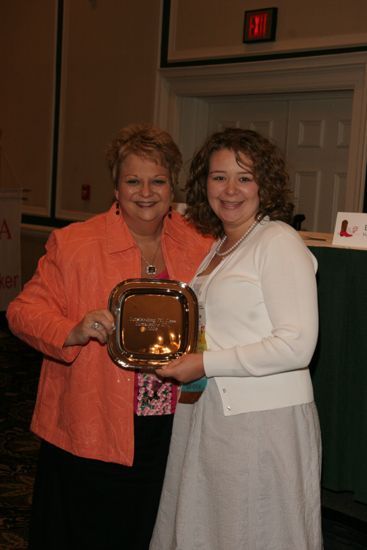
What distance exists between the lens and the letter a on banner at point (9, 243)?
20.0ft

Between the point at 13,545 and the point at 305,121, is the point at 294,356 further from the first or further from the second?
the point at 305,121

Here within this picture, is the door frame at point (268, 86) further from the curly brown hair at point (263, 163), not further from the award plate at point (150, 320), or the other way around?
the award plate at point (150, 320)

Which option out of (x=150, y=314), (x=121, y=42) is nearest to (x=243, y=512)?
(x=150, y=314)

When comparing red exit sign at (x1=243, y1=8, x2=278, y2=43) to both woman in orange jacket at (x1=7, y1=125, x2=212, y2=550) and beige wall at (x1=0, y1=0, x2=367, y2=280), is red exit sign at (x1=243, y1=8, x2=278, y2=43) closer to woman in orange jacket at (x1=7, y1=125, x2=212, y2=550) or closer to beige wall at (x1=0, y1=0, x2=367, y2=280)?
beige wall at (x1=0, y1=0, x2=367, y2=280)

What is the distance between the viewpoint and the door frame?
4.56m

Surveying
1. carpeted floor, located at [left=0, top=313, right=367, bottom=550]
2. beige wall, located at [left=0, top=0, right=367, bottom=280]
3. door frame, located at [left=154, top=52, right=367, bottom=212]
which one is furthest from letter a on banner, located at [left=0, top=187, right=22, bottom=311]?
door frame, located at [left=154, top=52, right=367, bottom=212]

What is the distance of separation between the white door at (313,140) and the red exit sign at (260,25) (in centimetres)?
48

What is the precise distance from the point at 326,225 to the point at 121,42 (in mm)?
2484

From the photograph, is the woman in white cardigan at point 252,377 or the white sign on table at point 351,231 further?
the white sign on table at point 351,231

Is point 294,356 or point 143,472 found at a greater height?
point 294,356

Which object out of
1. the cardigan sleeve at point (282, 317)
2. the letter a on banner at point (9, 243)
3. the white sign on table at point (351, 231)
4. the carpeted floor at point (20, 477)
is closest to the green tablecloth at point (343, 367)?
the white sign on table at point (351, 231)

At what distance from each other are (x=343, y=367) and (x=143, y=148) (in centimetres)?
110

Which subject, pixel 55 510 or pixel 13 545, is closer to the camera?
pixel 55 510

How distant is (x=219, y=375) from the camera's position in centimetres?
172
